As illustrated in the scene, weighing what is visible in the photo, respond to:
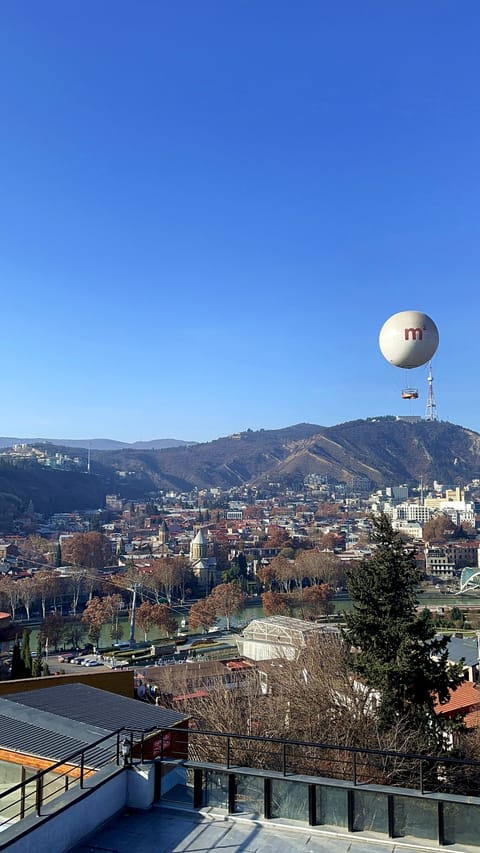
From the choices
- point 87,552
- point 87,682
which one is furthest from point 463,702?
point 87,552

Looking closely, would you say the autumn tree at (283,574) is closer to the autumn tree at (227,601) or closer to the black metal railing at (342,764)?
the autumn tree at (227,601)

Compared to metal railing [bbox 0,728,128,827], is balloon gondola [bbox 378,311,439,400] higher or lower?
higher

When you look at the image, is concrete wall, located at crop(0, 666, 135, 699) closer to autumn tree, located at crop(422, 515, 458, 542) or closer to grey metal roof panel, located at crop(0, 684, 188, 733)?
grey metal roof panel, located at crop(0, 684, 188, 733)

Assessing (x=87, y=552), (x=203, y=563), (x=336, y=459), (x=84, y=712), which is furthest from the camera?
(x=336, y=459)

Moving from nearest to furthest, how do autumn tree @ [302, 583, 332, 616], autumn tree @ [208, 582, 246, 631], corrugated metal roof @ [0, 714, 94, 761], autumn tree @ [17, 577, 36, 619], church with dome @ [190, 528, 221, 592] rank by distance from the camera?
1. corrugated metal roof @ [0, 714, 94, 761]
2. autumn tree @ [208, 582, 246, 631]
3. autumn tree @ [302, 583, 332, 616]
4. autumn tree @ [17, 577, 36, 619]
5. church with dome @ [190, 528, 221, 592]

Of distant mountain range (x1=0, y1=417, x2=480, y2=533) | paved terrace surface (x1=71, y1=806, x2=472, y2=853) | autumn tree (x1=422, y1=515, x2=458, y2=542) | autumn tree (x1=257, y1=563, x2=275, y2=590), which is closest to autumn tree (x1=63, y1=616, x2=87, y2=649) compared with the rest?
autumn tree (x1=257, y1=563, x2=275, y2=590)

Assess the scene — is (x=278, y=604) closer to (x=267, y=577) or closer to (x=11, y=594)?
(x=267, y=577)

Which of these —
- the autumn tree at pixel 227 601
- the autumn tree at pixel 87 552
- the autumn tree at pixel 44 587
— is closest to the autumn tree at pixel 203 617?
the autumn tree at pixel 227 601
